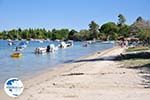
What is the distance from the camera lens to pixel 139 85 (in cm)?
1752

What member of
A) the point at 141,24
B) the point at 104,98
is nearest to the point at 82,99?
the point at 104,98

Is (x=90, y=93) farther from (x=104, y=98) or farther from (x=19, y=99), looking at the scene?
(x=19, y=99)

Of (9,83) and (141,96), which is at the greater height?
(9,83)

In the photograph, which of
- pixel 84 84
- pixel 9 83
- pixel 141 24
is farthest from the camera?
pixel 141 24

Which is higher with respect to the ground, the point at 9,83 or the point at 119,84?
the point at 9,83

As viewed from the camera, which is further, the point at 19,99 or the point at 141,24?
the point at 141,24

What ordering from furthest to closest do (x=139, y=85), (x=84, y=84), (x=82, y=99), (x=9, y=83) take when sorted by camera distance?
1. (x=84, y=84)
2. (x=139, y=85)
3. (x=82, y=99)
4. (x=9, y=83)

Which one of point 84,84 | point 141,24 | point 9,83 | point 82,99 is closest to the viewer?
point 9,83

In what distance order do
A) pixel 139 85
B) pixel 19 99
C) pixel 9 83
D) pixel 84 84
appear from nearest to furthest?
pixel 9 83, pixel 19 99, pixel 139 85, pixel 84 84

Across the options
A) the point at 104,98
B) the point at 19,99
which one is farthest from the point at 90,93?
the point at 19,99

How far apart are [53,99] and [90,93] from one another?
187 centimetres

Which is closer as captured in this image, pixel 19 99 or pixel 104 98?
pixel 104 98

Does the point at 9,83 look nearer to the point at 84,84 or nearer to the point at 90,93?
the point at 90,93

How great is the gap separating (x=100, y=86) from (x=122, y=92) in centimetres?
267
